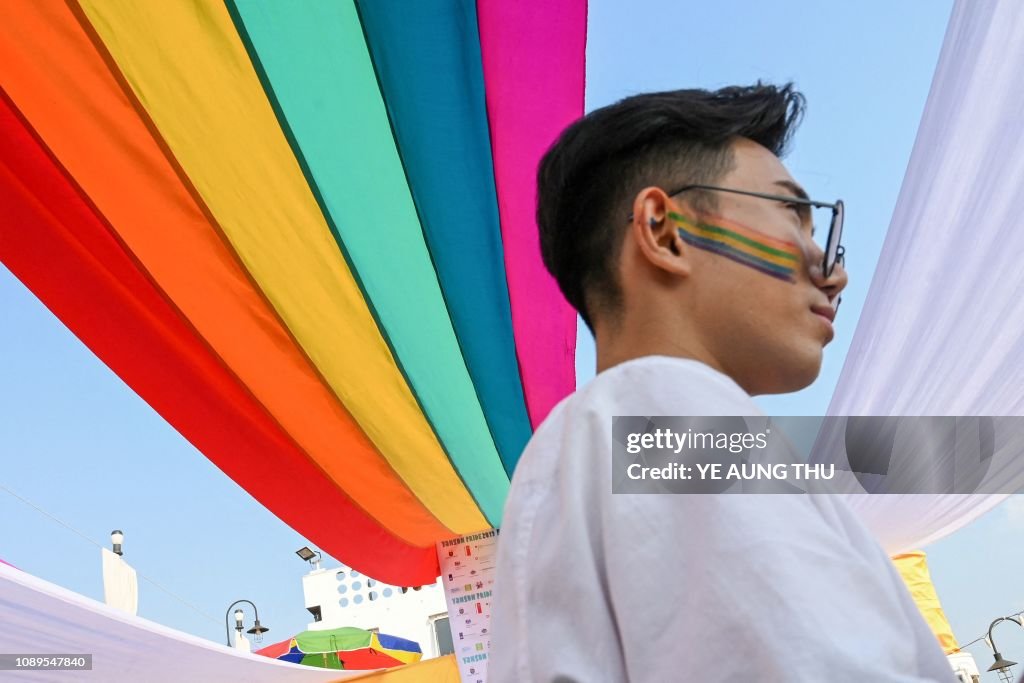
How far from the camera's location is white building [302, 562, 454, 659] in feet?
54.6

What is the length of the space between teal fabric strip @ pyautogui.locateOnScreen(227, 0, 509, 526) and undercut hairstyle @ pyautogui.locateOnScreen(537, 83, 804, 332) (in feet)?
4.92

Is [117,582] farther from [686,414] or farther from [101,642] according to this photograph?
[686,414]

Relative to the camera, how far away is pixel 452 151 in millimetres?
2834

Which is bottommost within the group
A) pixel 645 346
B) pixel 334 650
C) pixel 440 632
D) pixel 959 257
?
pixel 645 346

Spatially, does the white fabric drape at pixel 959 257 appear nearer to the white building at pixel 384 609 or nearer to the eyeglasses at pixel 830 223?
the eyeglasses at pixel 830 223

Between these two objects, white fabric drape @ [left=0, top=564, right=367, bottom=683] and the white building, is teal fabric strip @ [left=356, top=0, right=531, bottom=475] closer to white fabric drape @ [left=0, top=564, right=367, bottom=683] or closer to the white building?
white fabric drape @ [left=0, top=564, right=367, bottom=683]

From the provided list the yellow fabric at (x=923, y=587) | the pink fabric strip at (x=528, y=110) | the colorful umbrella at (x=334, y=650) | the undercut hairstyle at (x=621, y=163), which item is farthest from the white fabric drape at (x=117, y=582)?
the undercut hairstyle at (x=621, y=163)

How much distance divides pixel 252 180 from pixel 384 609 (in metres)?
15.3

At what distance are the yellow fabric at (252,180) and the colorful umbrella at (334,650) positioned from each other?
549 cm

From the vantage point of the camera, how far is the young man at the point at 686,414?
585mm

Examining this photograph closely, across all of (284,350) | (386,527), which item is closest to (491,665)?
(284,350)

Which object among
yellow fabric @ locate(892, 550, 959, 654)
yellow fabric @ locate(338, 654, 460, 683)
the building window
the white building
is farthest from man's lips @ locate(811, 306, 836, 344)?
the building window

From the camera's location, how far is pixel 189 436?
12.9 feet

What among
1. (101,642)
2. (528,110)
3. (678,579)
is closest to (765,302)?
(678,579)
